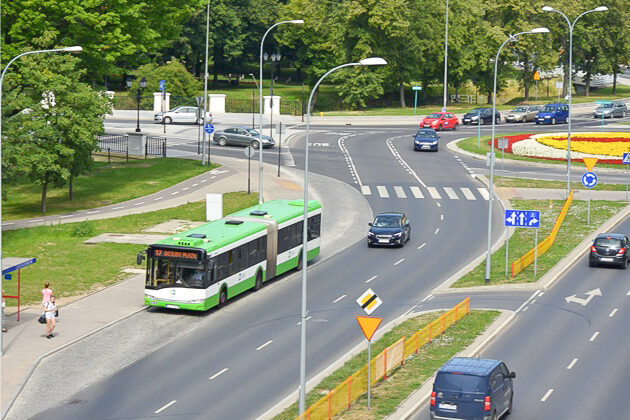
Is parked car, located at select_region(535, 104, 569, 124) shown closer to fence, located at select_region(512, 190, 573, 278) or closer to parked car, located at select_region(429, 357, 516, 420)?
fence, located at select_region(512, 190, 573, 278)

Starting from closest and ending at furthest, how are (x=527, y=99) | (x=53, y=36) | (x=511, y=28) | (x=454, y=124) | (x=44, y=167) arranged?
(x=44, y=167)
(x=53, y=36)
(x=454, y=124)
(x=511, y=28)
(x=527, y=99)

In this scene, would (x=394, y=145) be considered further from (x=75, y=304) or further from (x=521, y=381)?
(x=521, y=381)


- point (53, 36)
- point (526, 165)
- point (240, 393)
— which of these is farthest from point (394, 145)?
point (240, 393)

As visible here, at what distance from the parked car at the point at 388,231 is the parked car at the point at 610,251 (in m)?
9.47

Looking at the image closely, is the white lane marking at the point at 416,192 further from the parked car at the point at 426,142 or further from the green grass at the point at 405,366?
the green grass at the point at 405,366

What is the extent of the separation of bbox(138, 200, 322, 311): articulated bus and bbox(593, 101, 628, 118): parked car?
67.2 m

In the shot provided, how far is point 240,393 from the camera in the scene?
2930 cm

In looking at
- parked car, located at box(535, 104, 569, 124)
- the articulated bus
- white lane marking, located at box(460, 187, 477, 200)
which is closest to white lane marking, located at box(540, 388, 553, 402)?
the articulated bus

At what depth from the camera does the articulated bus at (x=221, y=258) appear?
38062 millimetres

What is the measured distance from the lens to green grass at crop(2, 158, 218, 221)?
5908 centimetres

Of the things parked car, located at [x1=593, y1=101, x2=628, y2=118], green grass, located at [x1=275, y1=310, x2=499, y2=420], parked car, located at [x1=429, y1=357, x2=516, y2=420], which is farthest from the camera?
parked car, located at [x1=593, y1=101, x2=628, y2=118]

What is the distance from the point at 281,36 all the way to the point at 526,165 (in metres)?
53.3

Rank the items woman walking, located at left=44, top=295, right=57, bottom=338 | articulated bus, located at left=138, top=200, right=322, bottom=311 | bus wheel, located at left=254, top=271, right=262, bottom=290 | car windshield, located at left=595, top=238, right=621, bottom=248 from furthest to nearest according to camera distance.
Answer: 1. car windshield, located at left=595, top=238, right=621, bottom=248
2. bus wheel, located at left=254, top=271, right=262, bottom=290
3. articulated bus, located at left=138, top=200, right=322, bottom=311
4. woman walking, located at left=44, top=295, right=57, bottom=338

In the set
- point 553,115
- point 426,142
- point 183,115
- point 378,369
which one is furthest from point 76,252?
point 553,115
